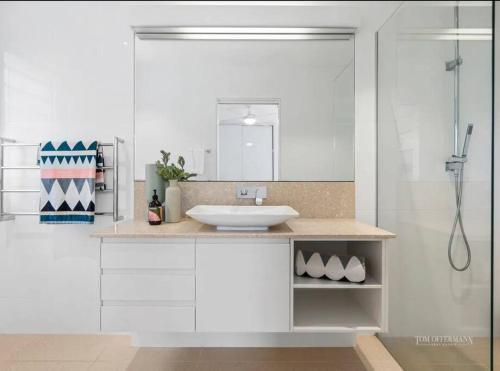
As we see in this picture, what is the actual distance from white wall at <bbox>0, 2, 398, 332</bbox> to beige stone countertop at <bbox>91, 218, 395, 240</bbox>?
486mm

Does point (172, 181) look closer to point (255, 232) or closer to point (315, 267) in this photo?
point (255, 232)

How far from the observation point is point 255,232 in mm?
1647

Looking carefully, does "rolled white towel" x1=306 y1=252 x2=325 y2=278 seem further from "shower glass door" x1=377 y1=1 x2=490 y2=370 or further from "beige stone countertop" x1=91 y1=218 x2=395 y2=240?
"shower glass door" x1=377 y1=1 x2=490 y2=370

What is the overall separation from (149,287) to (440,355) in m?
1.35

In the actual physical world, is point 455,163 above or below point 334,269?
above

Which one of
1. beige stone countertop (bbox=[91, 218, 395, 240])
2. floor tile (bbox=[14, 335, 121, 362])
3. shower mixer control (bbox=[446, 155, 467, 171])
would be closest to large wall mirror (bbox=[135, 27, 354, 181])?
beige stone countertop (bbox=[91, 218, 395, 240])

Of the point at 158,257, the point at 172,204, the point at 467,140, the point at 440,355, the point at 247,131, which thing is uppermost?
the point at 247,131

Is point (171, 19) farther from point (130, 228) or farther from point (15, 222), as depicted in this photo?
point (15, 222)

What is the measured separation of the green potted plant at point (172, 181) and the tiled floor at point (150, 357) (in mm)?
809

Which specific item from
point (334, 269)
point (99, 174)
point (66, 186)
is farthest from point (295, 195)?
point (66, 186)

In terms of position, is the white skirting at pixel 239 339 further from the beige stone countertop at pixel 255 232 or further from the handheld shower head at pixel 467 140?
the handheld shower head at pixel 467 140

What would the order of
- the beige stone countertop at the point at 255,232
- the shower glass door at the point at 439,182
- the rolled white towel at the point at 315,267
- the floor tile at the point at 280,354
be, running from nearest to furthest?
the shower glass door at the point at 439,182 → the beige stone countertop at the point at 255,232 → the rolled white towel at the point at 315,267 → the floor tile at the point at 280,354

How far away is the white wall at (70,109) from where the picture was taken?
2189 mm

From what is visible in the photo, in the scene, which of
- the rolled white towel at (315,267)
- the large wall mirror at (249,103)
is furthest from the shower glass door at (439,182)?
the rolled white towel at (315,267)
